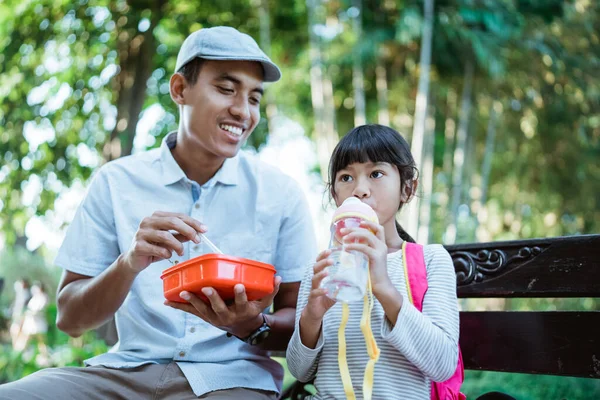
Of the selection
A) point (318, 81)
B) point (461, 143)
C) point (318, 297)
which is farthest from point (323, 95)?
point (318, 297)

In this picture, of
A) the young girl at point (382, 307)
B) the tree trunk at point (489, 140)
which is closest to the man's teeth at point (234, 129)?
the young girl at point (382, 307)

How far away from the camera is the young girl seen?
1.42m

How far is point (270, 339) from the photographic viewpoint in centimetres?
206

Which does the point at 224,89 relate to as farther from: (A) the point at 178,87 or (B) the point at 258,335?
(B) the point at 258,335

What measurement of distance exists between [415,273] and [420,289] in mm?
47

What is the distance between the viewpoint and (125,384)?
6.34 ft

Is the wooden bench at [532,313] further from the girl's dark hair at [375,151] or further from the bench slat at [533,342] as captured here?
the girl's dark hair at [375,151]

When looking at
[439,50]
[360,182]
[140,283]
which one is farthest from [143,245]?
[439,50]

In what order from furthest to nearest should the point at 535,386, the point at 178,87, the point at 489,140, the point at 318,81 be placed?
the point at 489,140 → the point at 318,81 → the point at 535,386 → the point at 178,87

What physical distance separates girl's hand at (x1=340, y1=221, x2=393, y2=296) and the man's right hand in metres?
0.46

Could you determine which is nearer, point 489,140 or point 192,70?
point 192,70

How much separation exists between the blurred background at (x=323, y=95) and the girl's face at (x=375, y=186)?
1582 millimetres

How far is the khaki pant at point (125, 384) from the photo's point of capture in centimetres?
184

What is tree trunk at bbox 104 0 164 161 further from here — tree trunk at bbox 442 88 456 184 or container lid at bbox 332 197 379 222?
tree trunk at bbox 442 88 456 184
